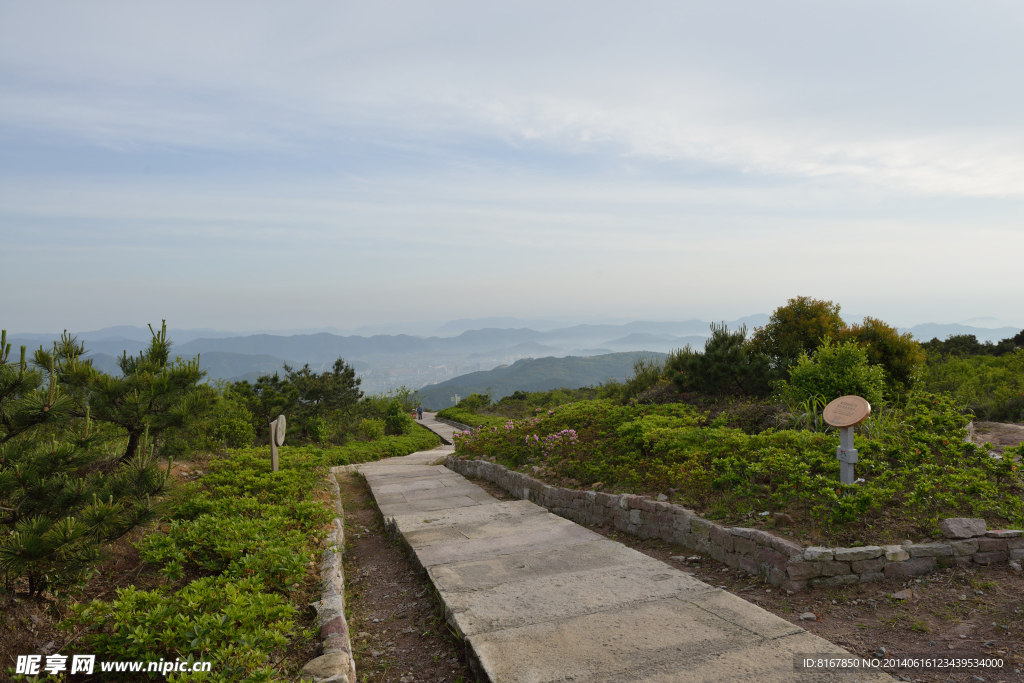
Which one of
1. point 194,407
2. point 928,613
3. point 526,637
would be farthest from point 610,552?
point 194,407

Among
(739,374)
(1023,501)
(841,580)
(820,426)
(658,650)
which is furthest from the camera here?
(739,374)

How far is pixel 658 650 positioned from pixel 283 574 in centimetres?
278

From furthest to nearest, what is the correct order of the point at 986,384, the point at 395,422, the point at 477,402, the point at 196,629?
the point at 477,402
the point at 395,422
the point at 986,384
the point at 196,629

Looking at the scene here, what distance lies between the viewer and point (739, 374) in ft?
37.7

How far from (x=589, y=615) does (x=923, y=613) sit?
2172 millimetres

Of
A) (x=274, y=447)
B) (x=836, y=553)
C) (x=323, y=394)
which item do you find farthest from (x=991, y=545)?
(x=323, y=394)

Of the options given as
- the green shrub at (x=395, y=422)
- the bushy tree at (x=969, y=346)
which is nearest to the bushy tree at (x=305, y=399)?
the green shrub at (x=395, y=422)

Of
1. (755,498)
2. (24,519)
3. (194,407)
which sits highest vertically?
(194,407)

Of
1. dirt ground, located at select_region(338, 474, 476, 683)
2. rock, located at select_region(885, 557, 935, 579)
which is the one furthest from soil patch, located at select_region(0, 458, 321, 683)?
rock, located at select_region(885, 557, 935, 579)

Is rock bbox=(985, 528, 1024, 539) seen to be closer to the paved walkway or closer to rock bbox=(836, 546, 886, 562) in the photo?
rock bbox=(836, 546, 886, 562)

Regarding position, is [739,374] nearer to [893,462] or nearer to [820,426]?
[820,426]

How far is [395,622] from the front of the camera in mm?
4289

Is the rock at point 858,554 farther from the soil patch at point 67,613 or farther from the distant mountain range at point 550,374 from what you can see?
the distant mountain range at point 550,374

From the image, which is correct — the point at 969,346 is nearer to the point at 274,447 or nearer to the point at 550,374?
the point at 274,447
